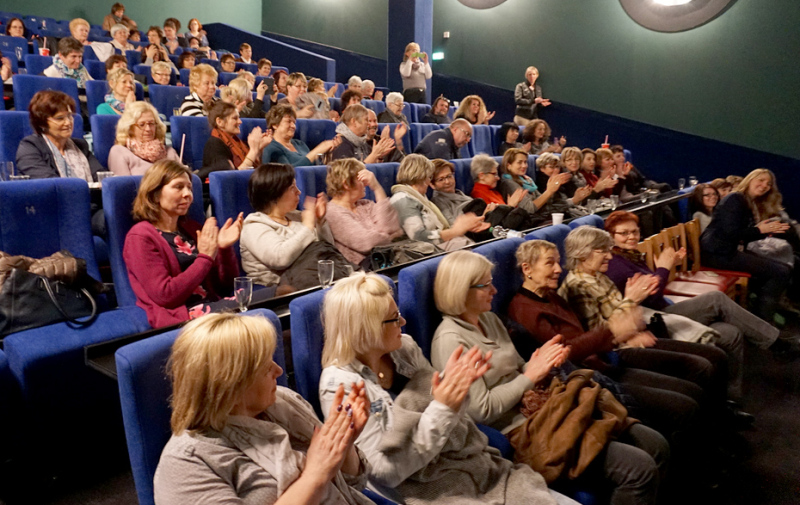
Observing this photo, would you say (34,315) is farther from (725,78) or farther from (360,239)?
(725,78)

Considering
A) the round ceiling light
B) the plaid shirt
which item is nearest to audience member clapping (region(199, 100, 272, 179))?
the plaid shirt

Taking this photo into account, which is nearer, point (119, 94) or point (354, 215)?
point (354, 215)

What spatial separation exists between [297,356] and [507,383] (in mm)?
608

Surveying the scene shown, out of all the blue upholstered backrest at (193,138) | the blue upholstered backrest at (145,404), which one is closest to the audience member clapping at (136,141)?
the blue upholstered backrest at (193,138)

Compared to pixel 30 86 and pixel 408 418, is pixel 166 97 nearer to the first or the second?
pixel 30 86

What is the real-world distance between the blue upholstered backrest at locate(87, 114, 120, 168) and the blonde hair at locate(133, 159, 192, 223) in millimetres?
1317

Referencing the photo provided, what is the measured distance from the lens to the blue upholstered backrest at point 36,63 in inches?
188

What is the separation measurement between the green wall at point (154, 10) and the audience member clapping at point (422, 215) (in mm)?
7247

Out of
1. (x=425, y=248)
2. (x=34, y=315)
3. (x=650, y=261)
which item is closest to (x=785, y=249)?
(x=650, y=261)

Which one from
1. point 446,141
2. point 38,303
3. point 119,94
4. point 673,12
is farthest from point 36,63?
point 673,12

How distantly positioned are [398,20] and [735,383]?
5.92 metres

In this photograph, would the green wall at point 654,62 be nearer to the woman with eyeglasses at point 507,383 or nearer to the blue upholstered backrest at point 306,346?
the woman with eyeglasses at point 507,383

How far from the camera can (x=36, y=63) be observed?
4.82 metres

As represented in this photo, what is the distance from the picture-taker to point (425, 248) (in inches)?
103
